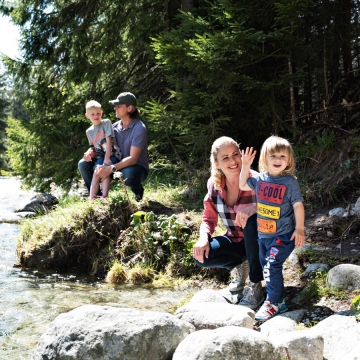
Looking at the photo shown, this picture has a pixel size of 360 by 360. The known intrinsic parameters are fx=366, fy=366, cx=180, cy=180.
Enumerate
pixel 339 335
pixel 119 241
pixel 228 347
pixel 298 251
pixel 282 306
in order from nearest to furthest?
1. pixel 228 347
2. pixel 339 335
3. pixel 282 306
4. pixel 298 251
5. pixel 119 241

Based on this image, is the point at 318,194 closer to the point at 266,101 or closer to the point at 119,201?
the point at 266,101

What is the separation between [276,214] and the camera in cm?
267

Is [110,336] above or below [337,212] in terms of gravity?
below

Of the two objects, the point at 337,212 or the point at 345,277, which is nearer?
the point at 345,277

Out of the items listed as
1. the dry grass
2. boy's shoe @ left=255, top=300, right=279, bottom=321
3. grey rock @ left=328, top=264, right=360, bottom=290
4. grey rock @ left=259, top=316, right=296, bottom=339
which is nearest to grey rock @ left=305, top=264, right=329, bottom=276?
grey rock @ left=328, top=264, right=360, bottom=290

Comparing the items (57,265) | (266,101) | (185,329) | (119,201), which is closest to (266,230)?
(185,329)

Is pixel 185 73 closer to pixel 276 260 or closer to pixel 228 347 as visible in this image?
pixel 276 260

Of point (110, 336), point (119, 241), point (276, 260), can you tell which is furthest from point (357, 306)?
point (119, 241)

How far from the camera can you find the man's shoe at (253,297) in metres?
2.92

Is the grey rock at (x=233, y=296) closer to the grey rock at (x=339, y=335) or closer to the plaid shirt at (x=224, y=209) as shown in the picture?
the plaid shirt at (x=224, y=209)

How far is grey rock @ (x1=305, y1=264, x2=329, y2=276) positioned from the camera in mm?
3114

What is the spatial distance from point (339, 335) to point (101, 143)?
154 inches

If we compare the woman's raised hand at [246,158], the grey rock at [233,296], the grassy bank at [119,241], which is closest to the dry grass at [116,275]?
the grassy bank at [119,241]

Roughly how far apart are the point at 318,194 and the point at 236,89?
7.60ft
